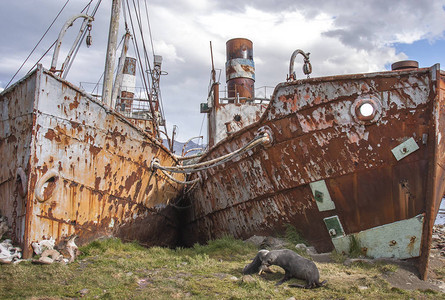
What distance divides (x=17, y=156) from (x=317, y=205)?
171 inches

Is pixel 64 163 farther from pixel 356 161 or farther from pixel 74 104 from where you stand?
pixel 356 161

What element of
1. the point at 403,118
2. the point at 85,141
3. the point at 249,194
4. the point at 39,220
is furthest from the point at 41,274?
the point at 403,118

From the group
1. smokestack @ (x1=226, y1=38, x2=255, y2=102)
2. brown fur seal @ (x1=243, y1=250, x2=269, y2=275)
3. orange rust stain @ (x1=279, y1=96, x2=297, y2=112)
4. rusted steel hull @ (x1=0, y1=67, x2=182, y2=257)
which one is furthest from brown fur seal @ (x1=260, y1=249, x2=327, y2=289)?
smokestack @ (x1=226, y1=38, x2=255, y2=102)

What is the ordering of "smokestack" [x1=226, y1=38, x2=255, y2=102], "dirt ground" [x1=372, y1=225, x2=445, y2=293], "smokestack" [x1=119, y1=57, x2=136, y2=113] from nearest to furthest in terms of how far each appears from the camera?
1. "dirt ground" [x1=372, y1=225, x2=445, y2=293]
2. "smokestack" [x1=226, y1=38, x2=255, y2=102]
3. "smokestack" [x1=119, y1=57, x2=136, y2=113]

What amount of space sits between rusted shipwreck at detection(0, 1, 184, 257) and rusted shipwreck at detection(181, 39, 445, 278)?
207cm

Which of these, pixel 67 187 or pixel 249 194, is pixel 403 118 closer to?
pixel 249 194

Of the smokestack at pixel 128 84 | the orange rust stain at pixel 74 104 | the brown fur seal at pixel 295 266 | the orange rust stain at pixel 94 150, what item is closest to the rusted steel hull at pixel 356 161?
the brown fur seal at pixel 295 266

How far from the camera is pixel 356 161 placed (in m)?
4.84

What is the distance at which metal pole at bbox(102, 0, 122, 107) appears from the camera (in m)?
8.41

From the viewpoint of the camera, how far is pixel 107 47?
8711 millimetres

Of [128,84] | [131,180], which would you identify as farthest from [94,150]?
[128,84]

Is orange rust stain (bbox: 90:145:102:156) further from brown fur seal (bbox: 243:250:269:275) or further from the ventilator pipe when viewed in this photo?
the ventilator pipe

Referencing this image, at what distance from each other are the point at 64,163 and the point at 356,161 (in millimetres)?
4162

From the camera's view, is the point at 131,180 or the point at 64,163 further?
the point at 131,180
